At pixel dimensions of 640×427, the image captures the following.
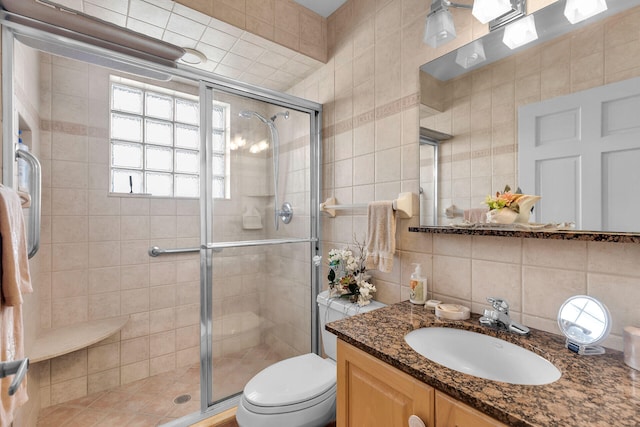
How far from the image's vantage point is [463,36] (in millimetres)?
1229

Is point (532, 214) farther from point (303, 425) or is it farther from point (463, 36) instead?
point (303, 425)

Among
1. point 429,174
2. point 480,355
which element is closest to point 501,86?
point 429,174

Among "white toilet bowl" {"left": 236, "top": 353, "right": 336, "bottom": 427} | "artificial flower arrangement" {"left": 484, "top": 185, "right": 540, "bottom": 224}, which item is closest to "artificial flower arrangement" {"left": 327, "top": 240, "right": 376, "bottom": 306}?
"white toilet bowl" {"left": 236, "top": 353, "right": 336, "bottom": 427}

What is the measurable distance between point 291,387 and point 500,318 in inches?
35.1

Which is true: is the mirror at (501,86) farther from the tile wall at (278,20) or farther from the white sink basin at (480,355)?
the tile wall at (278,20)

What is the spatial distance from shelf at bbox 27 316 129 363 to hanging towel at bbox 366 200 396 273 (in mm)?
1740

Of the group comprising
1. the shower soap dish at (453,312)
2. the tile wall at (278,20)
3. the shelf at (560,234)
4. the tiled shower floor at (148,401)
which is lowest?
the tiled shower floor at (148,401)

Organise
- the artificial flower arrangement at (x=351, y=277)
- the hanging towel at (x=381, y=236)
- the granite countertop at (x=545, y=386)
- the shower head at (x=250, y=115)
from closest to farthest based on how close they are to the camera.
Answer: the granite countertop at (x=545, y=386) → the hanging towel at (x=381, y=236) → the artificial flower arrangement at (x=351, y=277) → the shower head at (x=250, y=115)

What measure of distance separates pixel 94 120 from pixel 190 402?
2004mm

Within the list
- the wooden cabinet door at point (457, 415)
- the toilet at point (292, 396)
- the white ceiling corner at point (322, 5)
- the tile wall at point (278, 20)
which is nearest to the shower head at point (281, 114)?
the tile wall at point (278, 20)

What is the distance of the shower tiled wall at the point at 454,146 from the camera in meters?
0.86

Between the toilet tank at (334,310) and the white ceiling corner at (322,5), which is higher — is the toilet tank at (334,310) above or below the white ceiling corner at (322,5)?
below

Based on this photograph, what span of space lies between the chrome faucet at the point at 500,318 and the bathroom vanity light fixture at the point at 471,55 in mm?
950

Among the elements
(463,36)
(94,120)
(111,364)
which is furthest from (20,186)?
(463,36)
